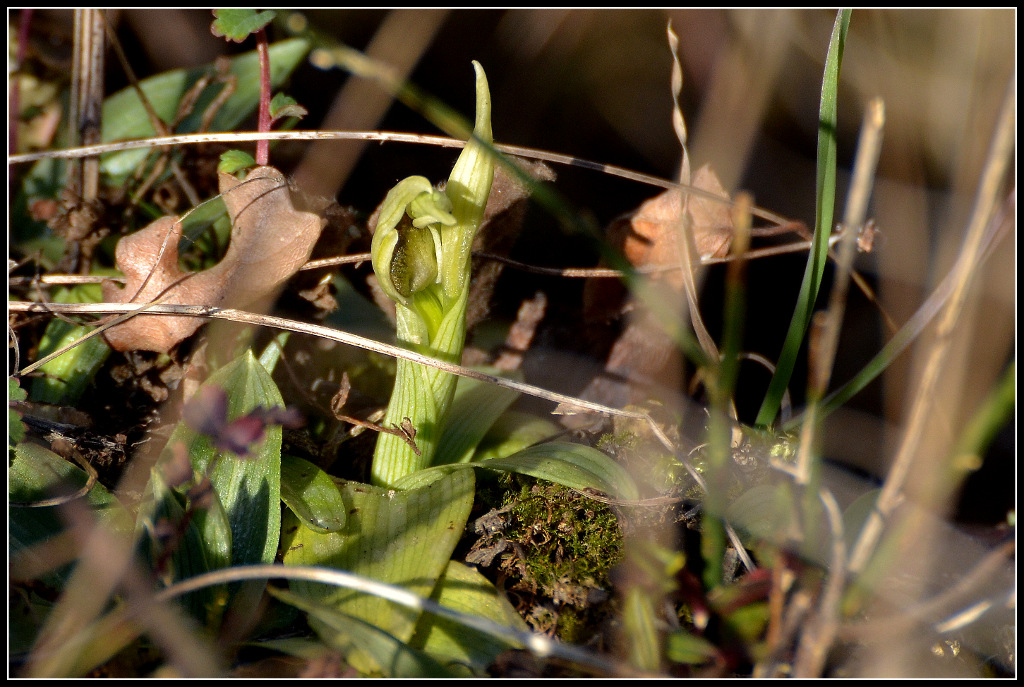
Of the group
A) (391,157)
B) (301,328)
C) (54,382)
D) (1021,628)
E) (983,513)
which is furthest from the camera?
(391,157)

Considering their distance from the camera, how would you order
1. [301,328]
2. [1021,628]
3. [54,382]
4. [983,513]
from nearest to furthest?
[1021,628]
[301,328]
[54,382]
[983,513]

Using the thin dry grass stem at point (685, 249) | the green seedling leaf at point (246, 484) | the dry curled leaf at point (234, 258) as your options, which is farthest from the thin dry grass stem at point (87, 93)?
the thin dry grass stem at point (685, 249)

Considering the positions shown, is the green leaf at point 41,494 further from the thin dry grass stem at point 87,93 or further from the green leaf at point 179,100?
the green leaf at point 179,100

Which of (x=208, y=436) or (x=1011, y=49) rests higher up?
(x=1011, y=49)

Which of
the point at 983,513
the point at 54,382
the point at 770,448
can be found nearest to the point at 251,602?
the point at 54,382

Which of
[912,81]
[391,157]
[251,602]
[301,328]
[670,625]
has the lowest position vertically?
[251,602]

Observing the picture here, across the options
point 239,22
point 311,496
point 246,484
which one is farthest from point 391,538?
point 239,22

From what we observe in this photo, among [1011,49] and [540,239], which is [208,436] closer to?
[540,239]

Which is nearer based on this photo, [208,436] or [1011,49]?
[208,436]
